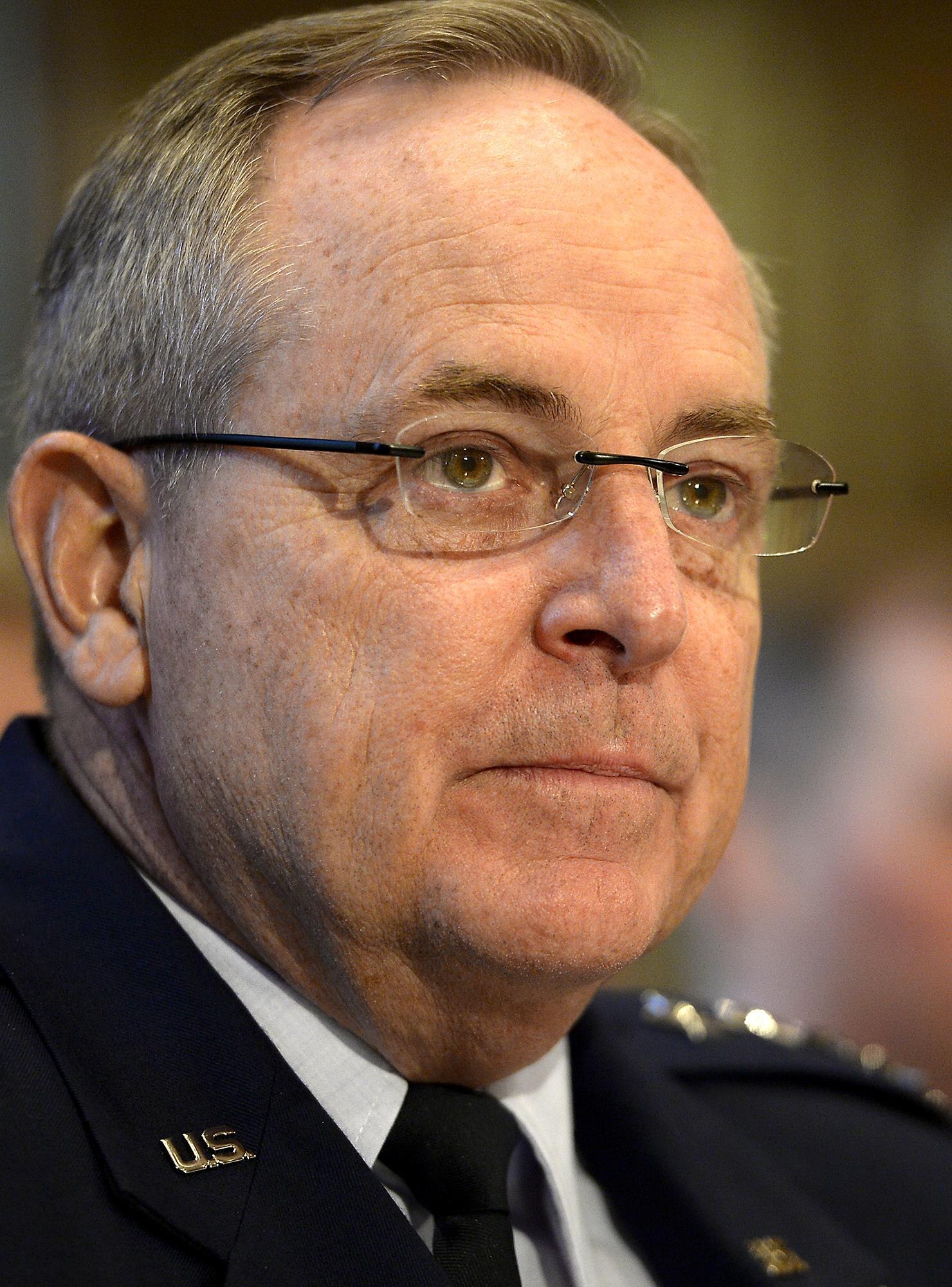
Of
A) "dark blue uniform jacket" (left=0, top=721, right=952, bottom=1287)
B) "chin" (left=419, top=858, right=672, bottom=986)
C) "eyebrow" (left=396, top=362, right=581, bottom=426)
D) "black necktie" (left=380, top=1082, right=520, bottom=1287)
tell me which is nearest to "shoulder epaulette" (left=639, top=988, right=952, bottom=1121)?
"dark blue uniform jacket" (left=0, top=721, right=952, bottom=1287)

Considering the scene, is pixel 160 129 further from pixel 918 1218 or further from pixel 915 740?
pixel 915 740

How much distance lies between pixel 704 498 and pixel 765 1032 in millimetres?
1224

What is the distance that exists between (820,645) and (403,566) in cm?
312

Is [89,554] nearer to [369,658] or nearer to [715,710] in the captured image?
[369,658]

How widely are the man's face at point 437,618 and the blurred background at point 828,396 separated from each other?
80.5 inches

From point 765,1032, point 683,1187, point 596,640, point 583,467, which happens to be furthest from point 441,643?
point 765,1032

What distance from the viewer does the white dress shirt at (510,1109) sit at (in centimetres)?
153

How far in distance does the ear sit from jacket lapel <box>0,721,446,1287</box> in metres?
0.20

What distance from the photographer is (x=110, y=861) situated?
157cm

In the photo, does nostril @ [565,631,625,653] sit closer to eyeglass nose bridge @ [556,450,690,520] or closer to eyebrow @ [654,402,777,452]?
eyeglass nose bridge @ [556,450,690,520]

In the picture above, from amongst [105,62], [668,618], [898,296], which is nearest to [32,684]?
[105,62]

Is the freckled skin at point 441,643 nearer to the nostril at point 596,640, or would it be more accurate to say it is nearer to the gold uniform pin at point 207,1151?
the nostril at point 596,640

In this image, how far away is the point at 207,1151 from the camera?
1.35m

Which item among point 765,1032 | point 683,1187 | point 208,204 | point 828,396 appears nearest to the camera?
point 208,204
